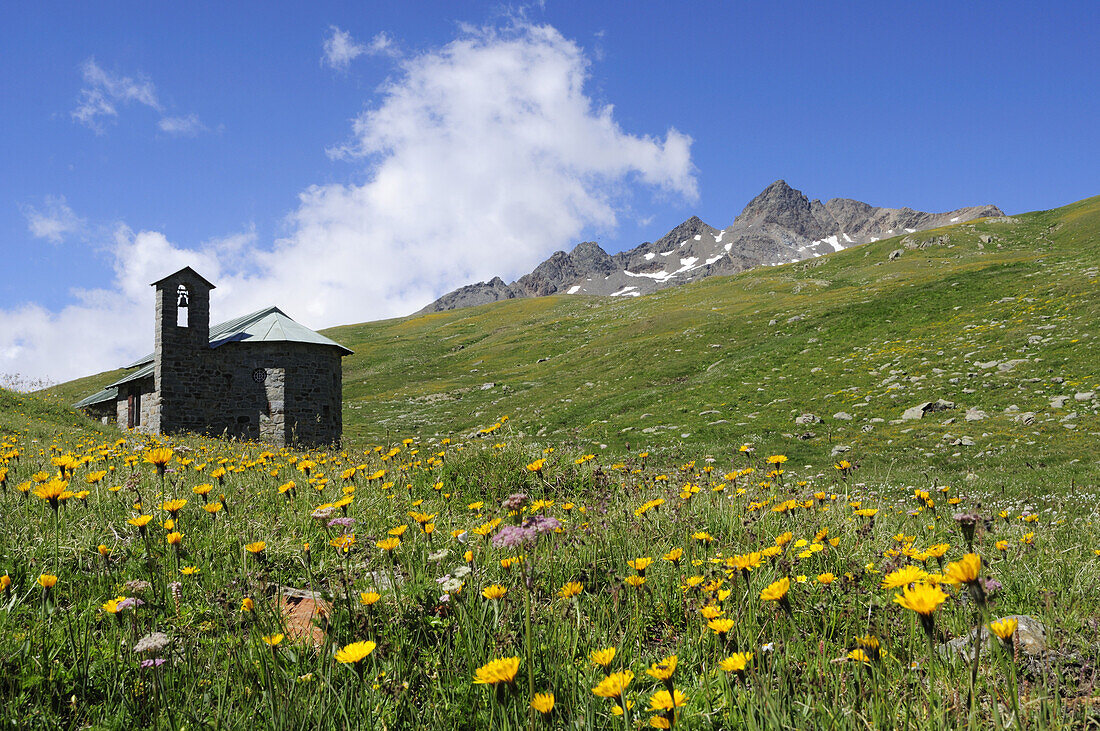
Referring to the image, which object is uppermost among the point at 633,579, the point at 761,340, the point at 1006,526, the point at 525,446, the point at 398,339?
the point at 398,339

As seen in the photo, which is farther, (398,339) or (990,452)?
(398,339)

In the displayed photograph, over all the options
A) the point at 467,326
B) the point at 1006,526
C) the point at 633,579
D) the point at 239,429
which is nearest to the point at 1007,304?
the point at 1006,526

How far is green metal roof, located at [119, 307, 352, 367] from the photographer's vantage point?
27.8m

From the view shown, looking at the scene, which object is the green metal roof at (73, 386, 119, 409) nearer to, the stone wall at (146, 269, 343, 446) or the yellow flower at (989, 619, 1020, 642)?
Result: the stone wall at (146, 269, 343, 446)

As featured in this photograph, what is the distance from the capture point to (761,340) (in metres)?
32.7

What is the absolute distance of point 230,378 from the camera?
28219mm

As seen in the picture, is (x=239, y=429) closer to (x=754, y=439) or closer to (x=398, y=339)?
(x=754, y=439)

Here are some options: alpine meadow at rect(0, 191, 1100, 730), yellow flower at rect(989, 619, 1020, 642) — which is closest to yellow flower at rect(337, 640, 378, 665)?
alpine meadow at rect(0, 191, 1100, 730)

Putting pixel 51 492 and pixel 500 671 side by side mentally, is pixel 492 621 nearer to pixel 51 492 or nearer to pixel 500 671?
pixel 500 671

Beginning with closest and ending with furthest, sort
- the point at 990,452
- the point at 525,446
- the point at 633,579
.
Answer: the point at 633,579
the point at 525,446
the point at 990,452

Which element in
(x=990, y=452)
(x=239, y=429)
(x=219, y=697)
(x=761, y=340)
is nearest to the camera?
(x=219, y=697)

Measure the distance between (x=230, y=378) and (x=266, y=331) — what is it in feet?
9.57

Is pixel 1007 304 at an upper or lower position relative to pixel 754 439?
upper

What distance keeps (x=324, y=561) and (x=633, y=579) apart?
2.42m
